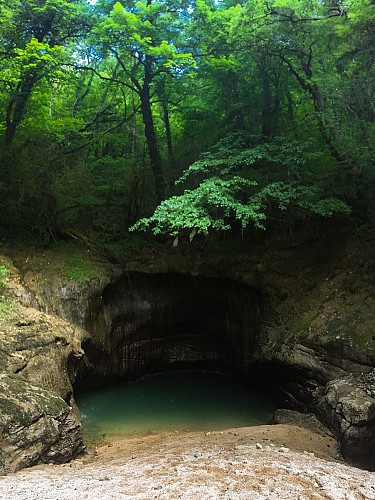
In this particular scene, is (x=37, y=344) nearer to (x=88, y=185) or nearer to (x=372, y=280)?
(x=88, y=185)

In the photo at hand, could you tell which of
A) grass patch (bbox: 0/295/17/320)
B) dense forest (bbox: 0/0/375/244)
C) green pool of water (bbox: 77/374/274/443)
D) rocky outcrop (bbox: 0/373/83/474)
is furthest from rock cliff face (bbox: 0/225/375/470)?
dense forest (bbox: 0/0/375/244)

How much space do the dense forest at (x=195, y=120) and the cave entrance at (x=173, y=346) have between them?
2419 mm

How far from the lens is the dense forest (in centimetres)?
1044

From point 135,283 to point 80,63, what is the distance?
9.95m

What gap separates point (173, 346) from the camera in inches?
602

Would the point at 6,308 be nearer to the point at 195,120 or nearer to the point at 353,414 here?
the point at 353,414

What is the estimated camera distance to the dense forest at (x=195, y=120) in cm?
1044

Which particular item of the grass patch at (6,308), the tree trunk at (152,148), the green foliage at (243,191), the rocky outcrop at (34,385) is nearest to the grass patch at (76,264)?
the rocky outcrop at (34,385)

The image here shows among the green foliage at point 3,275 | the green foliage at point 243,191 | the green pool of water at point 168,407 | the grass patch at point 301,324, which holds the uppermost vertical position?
the green foliage at point 243,191

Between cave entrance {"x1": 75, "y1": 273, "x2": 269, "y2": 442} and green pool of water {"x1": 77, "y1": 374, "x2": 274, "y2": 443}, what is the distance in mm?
33

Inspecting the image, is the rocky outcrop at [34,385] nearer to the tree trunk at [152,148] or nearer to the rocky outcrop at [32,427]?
the rocky outcrop at [32,427]

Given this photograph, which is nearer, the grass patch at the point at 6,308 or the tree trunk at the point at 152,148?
the grass patch at the point at 6,308

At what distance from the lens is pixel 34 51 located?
11000mm

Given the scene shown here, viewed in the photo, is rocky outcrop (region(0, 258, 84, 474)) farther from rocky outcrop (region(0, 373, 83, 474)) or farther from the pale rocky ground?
the pale rocky ground
